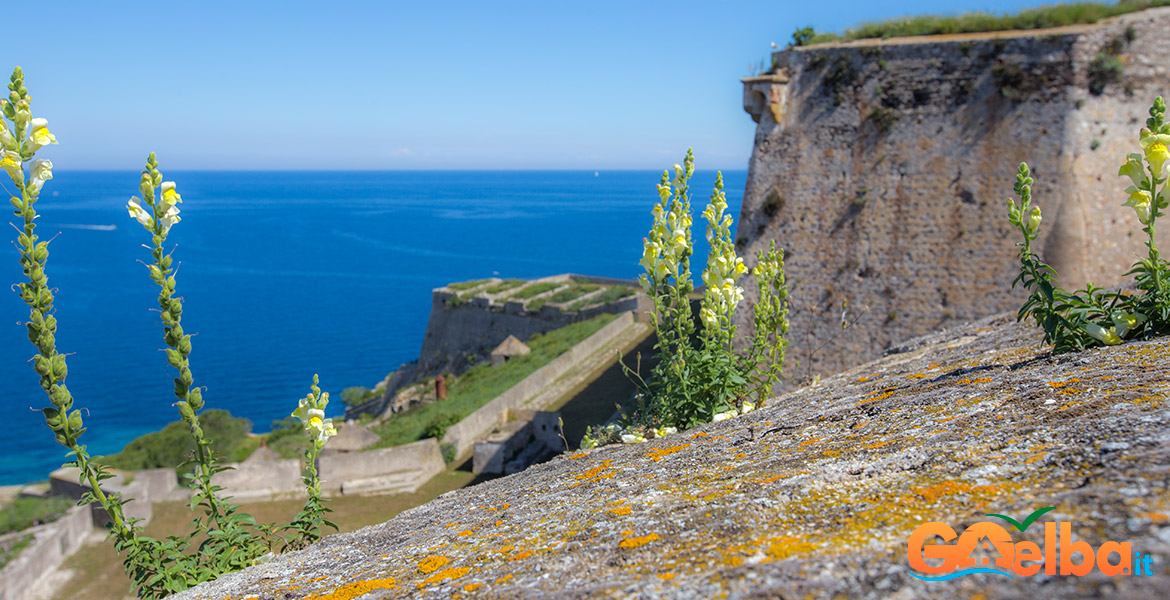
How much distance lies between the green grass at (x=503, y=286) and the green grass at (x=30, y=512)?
2372cm

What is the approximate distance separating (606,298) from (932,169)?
2211 centimetres

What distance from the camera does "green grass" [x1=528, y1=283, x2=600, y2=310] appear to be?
118ft

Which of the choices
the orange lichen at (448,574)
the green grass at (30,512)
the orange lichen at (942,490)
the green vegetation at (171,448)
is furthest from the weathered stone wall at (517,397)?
the orange lichen at (942,490)

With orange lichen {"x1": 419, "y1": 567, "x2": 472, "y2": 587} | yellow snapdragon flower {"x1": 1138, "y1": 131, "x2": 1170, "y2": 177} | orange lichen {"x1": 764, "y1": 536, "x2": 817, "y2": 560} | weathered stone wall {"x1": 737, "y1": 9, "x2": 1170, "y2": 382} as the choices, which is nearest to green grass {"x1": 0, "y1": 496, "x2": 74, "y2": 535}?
weathered stone wall {"x1": 737, "y1": 9, "x2": 1170, "y2": 382}

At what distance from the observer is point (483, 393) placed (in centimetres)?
2480

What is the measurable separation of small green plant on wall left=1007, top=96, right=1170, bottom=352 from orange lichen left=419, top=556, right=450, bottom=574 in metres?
2.77

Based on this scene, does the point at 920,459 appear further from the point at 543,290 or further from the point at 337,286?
the point at 337,286

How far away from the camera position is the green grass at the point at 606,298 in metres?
34.7

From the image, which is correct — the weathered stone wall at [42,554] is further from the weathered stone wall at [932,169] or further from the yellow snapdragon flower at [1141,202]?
the yellow snapdragon flower at [1141,202]

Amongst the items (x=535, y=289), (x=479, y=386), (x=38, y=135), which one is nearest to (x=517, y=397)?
(x=479, y=386)

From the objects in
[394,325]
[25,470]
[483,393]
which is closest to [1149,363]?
[483,393]

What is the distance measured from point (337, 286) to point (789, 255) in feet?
279

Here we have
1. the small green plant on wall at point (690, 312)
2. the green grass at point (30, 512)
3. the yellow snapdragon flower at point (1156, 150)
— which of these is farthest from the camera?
the green grass at point (30, 512)

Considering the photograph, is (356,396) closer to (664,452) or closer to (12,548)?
(12,548)
